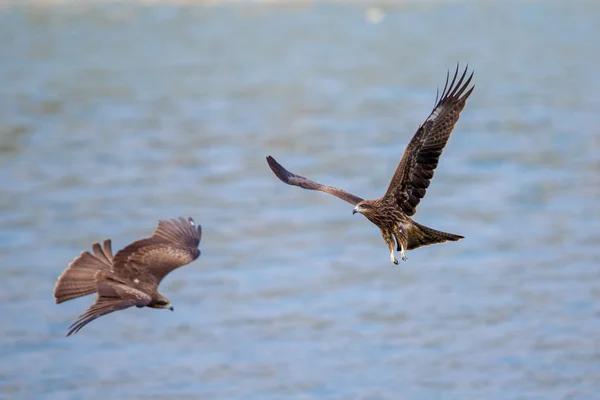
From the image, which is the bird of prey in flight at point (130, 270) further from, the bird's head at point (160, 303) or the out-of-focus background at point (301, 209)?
the out-of-focus background at point (301, 209)

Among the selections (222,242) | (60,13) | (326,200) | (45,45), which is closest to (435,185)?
(326,200)

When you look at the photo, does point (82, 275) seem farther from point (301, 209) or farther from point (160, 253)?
point (301, 209)

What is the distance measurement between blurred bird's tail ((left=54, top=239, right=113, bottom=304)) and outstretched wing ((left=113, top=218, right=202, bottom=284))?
4.2 inches

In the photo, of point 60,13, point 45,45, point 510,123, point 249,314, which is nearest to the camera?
point 249,314

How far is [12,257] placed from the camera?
19266 millimetres

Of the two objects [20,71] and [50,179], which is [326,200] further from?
[20,71]

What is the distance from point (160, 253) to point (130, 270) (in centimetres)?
29

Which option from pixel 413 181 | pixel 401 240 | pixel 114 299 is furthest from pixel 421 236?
pixel 114 299

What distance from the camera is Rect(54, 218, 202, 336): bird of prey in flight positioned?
945 cm

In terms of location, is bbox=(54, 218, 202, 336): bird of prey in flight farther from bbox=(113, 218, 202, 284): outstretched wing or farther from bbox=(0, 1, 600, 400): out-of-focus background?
bbox=(0, 1, 600, 400): out-of-focus background

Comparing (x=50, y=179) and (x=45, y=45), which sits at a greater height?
(x=45, y=45)

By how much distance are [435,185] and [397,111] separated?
24.3ft

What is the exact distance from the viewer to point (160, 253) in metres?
10.0


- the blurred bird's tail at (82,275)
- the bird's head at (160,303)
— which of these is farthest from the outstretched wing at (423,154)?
the blurred bird's tail at (82,275)
